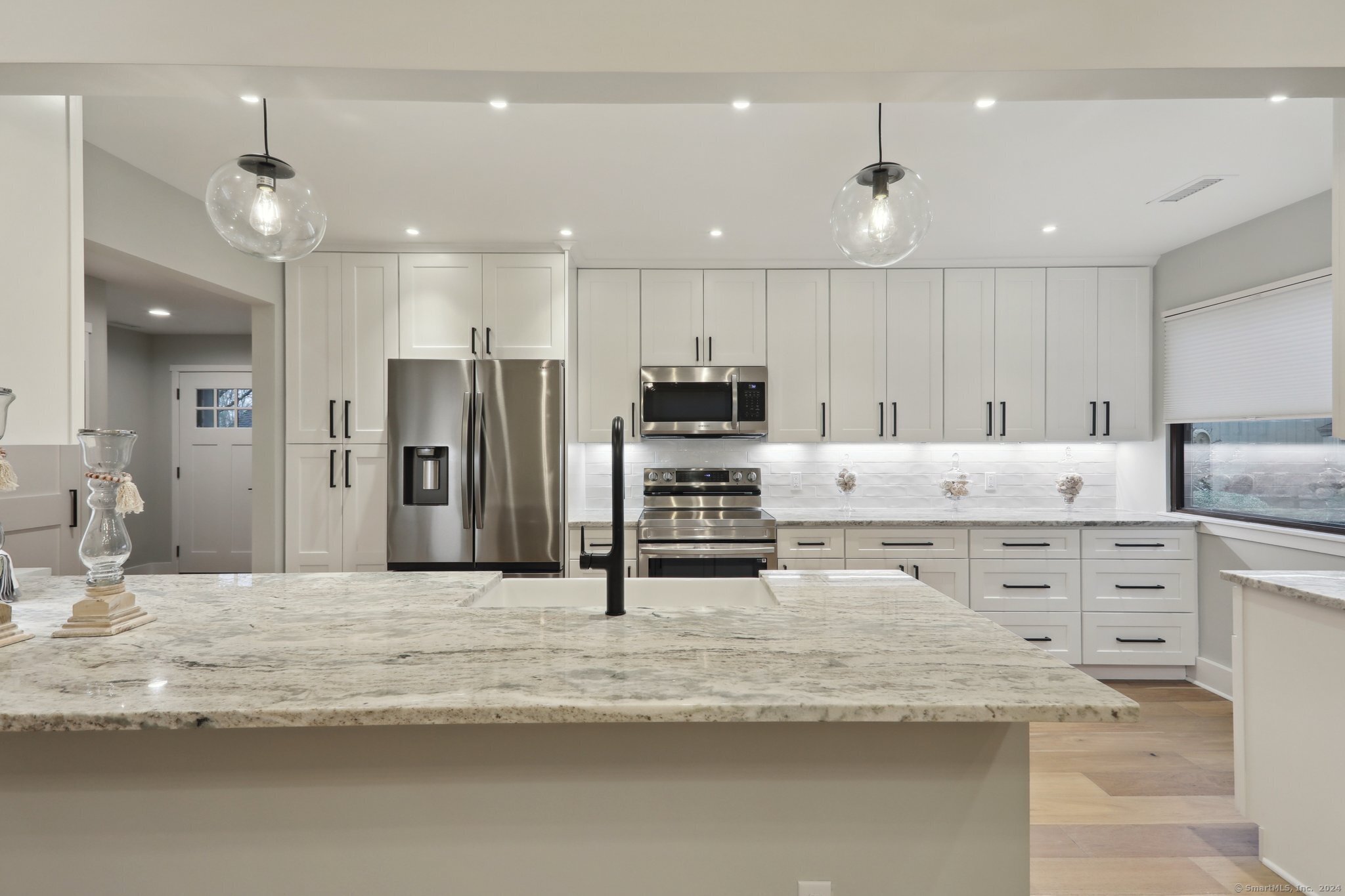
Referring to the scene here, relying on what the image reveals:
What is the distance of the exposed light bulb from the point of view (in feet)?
5.35

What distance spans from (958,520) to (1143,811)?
161 cm

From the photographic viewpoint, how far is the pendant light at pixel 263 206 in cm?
161

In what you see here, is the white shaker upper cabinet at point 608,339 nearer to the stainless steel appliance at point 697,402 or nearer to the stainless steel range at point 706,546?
the stainless steel appliance at point 697,402

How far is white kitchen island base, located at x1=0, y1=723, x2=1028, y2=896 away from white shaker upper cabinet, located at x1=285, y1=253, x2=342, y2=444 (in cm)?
288

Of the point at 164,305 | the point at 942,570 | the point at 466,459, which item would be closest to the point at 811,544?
the point at 942,570

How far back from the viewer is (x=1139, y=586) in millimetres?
3689

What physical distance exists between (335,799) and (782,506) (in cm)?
345

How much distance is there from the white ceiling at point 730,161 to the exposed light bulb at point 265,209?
808mm

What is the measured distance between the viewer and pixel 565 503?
12.0 ft

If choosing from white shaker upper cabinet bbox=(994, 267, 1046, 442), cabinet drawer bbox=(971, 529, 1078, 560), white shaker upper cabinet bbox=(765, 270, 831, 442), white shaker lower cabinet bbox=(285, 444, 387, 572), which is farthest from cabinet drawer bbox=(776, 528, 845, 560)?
white shaker lower cabinet bbox=(285, 444, 387, 572)

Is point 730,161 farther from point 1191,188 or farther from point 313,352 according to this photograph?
point 313,352

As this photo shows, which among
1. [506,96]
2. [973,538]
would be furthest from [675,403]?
[506,96]

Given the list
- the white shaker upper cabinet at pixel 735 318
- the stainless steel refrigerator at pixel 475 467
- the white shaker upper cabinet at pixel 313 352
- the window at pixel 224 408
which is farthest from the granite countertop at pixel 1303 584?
the window at pixel 224 408

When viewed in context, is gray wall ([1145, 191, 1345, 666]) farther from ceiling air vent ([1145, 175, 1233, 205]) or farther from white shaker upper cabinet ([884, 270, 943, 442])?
white shaker upper cabinet ([884, 270, 943, 442])
